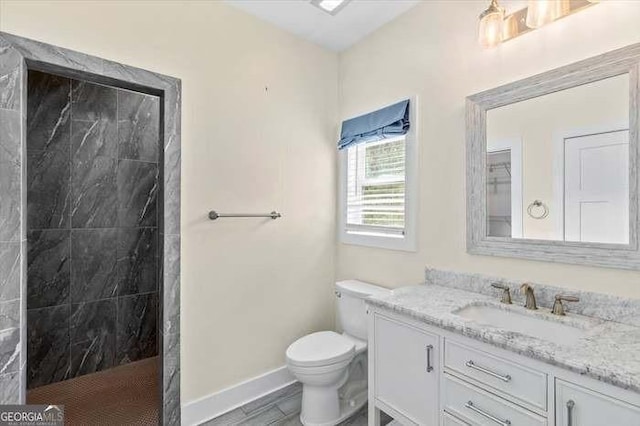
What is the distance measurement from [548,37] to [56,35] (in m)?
2.31

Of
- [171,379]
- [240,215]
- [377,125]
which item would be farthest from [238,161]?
[171,379]

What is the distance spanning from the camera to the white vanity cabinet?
3.21ft

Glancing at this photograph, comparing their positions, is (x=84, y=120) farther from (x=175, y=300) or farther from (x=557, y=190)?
(x=557, y=190)

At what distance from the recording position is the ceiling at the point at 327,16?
2082 millimetres

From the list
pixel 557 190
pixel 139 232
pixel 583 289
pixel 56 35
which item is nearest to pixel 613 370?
pixel 583 289

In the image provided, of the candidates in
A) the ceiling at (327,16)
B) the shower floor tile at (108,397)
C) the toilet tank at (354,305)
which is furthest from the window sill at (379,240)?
the shower floor tile at (108,397)

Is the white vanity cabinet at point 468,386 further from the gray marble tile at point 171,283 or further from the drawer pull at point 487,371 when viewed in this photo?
the gray marble tile at point 171,283

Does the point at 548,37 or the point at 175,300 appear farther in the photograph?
the point at 175,300

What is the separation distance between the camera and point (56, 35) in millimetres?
1534

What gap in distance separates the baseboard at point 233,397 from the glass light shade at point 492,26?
94.9 inches

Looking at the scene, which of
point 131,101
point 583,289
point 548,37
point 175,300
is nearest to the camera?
point 583,289

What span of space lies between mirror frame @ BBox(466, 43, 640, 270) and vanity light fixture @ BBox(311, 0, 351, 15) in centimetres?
100

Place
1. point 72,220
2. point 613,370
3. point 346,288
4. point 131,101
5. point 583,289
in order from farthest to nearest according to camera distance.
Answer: point 131,101 < point 72,220 < point 346,288 < point 583,289 < point 613,370

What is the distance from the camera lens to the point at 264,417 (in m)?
2.04
